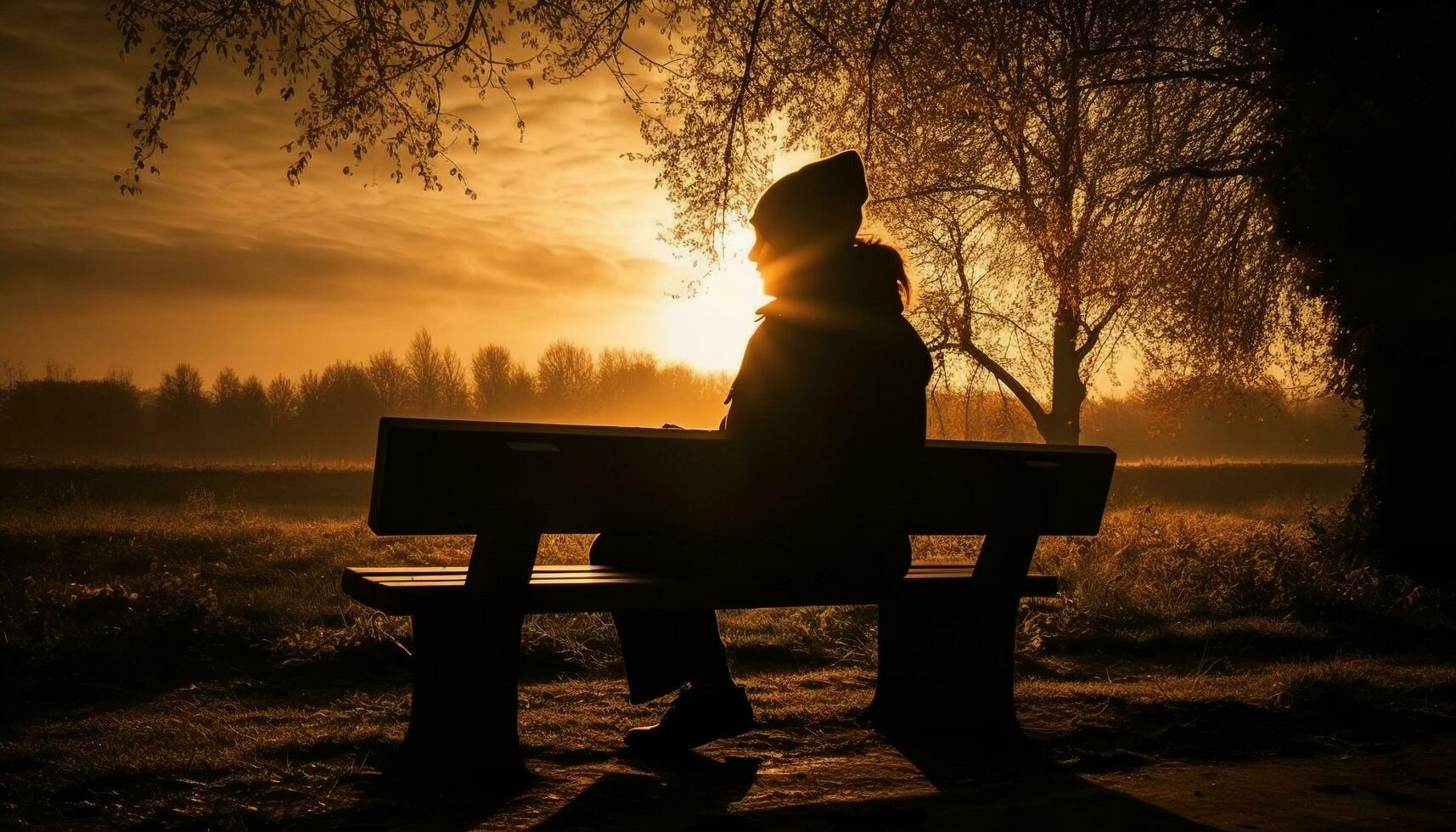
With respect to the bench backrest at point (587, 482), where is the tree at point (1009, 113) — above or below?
above

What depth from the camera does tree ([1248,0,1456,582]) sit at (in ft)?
29.3

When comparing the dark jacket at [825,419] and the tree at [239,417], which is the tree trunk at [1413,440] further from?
the tree at [239,417]

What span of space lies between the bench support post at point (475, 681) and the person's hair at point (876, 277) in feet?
4.43

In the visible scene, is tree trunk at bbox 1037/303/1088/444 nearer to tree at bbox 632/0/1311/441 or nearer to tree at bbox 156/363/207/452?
tree at bbox 632/0/1311/441

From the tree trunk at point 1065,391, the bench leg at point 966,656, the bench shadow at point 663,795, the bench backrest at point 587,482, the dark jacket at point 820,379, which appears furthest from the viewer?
the tree trunk at point 1065,391

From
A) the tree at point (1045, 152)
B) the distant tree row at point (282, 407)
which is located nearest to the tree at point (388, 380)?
the distant tree row at point (282, 407)

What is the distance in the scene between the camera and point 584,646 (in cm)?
623

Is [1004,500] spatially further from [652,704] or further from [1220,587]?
[1220,587]

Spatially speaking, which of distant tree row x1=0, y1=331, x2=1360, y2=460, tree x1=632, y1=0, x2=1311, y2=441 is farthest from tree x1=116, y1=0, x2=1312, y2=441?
distant tree row x1=0, y1=331, x2=1360, y2=460

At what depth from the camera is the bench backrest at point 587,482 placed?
10.3ft

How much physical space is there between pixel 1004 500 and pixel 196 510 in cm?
1427

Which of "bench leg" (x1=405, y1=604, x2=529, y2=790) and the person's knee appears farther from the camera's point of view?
the person's knee

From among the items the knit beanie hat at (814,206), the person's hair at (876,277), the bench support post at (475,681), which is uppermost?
the knit beanie hat at (814,206)

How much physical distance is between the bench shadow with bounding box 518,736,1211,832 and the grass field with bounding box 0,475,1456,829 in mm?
34
